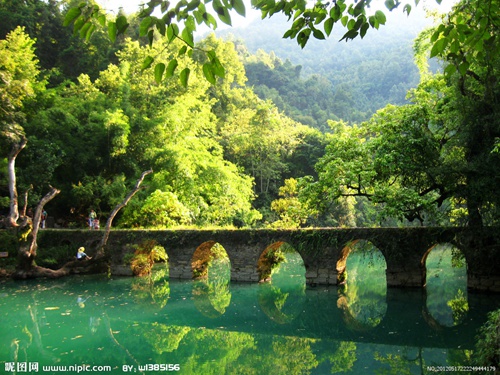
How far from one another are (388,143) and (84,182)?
1358cm

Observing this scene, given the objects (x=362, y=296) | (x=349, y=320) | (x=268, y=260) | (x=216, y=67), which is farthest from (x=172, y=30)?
(x=268, y=260)

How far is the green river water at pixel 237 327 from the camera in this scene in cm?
730

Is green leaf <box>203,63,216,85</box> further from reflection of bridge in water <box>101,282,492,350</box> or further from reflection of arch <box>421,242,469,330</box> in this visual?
reflection of arch <box>421,242,469,330</box>

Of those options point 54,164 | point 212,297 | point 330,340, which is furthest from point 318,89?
point 330,340

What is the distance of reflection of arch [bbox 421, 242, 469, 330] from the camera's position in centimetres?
1021

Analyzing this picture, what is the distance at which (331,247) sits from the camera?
1418cm

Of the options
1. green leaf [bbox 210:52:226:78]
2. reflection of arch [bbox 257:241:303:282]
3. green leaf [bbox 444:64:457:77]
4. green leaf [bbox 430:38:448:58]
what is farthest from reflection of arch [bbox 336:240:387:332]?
green leaf [bbox 210:52:226:78]

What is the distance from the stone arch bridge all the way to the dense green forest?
1.81 ft

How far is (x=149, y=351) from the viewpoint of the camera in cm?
802

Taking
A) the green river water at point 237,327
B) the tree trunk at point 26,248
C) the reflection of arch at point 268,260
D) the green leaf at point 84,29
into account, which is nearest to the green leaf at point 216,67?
the green leaf at point 84,29

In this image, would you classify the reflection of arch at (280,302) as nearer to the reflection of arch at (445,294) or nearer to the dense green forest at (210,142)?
the dense green forest at (210,142)

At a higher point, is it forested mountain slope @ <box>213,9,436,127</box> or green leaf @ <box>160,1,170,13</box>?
forested mountain slope @ <box>213,9,436,127</box>

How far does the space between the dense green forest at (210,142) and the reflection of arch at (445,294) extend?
48.3 inches

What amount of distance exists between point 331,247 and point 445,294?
3.48 metres
